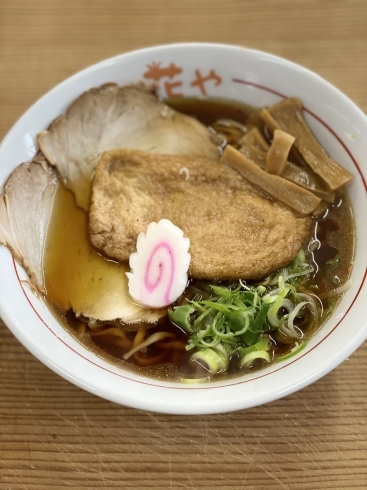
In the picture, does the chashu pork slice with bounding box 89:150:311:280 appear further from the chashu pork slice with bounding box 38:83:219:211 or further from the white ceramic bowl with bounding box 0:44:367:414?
the white ceramic bowl with bounding box 0:44:367:414

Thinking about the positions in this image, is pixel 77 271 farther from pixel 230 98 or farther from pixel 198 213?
pixel 230 98

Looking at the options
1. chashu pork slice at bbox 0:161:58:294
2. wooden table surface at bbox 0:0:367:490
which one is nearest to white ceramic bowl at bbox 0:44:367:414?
chashu pork slice at bbox 0:161:58:294

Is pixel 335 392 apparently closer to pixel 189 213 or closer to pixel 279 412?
pixel 279 412

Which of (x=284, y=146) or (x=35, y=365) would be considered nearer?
(x=35, y=365)

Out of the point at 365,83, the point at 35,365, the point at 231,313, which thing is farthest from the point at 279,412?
the point at 365,83

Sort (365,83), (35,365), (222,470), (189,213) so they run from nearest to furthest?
(222,470)
(35,365)
(189,213)
(365,83)

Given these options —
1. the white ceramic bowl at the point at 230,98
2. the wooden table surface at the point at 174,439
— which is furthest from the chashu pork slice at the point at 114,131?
the wooden table surface at the point at 174,439

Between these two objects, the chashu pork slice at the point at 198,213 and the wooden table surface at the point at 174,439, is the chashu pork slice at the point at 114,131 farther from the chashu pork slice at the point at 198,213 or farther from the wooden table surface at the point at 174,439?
the wooden table surface at the point at 174,439

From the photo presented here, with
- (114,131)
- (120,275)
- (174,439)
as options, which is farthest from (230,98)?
(174,439)
